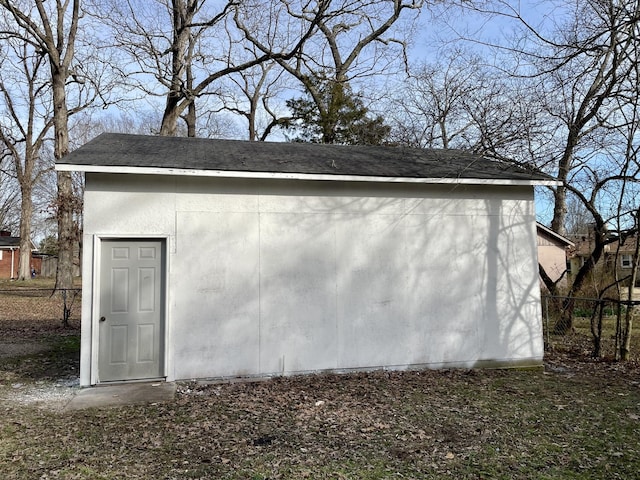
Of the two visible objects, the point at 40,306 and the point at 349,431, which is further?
the point at 40,306

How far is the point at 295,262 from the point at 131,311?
254 centimetres

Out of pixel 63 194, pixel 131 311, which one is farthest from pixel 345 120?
pixel 131 311

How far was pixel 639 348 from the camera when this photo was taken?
1000cm

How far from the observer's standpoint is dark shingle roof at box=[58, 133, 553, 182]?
277 inches

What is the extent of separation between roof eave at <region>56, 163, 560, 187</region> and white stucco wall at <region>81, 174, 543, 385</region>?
28 cm

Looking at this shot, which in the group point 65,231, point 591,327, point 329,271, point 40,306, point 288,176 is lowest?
point 40,306

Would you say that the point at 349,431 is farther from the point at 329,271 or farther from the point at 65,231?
the point at 65,231

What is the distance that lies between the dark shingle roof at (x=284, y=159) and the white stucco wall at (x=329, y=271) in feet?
0.90

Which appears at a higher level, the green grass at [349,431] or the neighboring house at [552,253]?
the neighboring house at [552,253]

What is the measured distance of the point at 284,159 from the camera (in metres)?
8.00

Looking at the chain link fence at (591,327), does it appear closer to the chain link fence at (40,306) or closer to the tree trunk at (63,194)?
the chain link fence at (40,306)

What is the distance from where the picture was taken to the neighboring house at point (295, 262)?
22.6ft

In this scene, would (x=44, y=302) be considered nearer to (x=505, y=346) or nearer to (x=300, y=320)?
(x=300, y=320)

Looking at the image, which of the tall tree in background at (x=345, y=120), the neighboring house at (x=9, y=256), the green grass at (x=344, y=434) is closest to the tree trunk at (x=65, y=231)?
the tall tree in background at (x=345, y=120)
